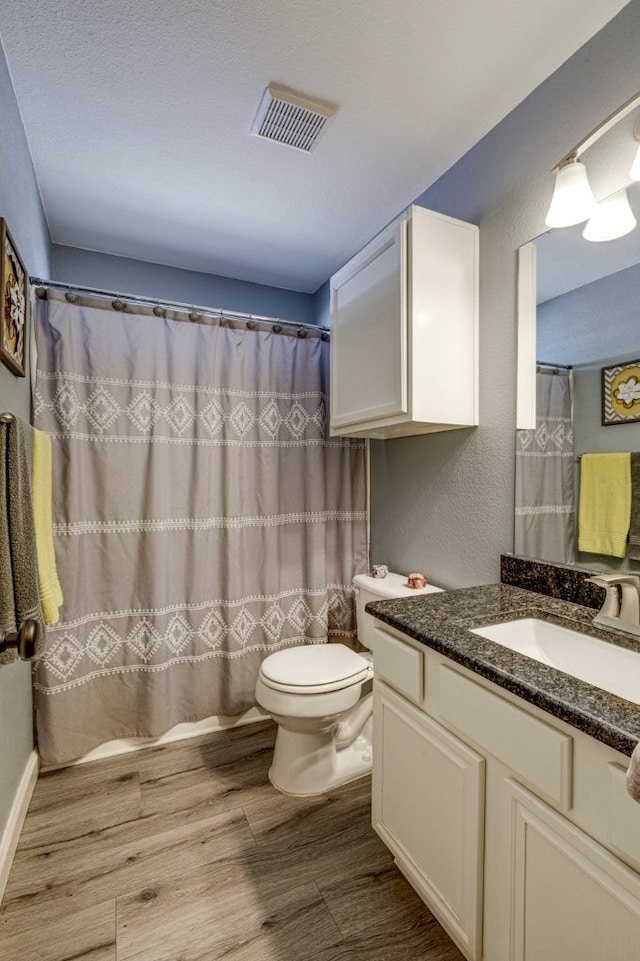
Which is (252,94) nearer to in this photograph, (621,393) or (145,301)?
(145,301)

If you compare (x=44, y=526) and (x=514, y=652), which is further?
(x=44, y=526)

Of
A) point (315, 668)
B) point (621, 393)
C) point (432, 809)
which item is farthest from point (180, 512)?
point (621, 393)

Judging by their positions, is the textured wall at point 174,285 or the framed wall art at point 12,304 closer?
the framed wall art at point 12,304

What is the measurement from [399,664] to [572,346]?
3.41ft

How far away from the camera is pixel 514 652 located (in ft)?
3.12

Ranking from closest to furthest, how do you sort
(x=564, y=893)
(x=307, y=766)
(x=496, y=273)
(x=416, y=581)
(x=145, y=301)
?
(x=564, y=893) < (x=496, y=273) < (x=307, y=766) < (x=416, y=581) < (x=145, y=301)

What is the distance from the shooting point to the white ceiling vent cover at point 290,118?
141cm

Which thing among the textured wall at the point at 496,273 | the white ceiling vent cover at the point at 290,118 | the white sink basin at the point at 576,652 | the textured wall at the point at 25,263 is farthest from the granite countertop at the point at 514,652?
the white ceiling vent cover at the point at 290,118

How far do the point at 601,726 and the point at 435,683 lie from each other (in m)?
0.43

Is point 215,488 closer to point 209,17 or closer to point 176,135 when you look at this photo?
point 176,135

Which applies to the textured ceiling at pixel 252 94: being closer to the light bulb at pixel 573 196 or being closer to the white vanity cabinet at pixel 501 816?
the light bulb at pixel 573 196

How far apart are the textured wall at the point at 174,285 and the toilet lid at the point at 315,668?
1938 millimetres

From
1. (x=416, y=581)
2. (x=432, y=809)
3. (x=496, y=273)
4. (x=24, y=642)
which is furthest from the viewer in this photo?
(x=416, y=581)

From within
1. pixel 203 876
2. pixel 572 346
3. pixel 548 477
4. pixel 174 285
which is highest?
pixel 174 285
